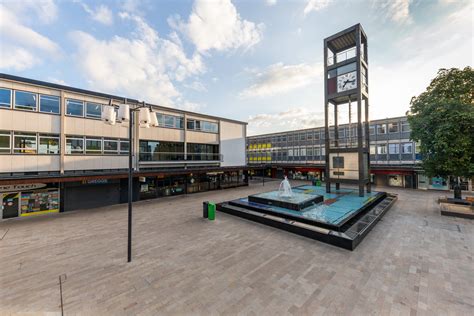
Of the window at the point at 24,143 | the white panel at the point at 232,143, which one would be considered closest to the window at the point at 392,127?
the white panel at the point at 232,143

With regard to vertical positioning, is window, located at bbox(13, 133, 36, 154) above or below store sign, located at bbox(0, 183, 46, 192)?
above

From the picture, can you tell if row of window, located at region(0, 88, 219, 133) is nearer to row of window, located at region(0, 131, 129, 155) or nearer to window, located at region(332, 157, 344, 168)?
row of window, located at region(0, 131, 129, 155)

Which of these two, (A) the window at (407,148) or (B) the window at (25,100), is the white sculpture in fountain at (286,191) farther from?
(B) the window at (25,100)

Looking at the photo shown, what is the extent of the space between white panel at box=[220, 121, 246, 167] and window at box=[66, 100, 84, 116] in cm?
1627

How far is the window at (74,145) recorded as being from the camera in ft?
52.5

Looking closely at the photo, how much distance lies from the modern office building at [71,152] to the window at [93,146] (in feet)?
0.18

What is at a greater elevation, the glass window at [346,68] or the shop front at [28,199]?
the glass window at [346,68]

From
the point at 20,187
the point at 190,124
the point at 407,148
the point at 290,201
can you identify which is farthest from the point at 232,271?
the point at 407,148

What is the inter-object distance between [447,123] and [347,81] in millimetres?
8703

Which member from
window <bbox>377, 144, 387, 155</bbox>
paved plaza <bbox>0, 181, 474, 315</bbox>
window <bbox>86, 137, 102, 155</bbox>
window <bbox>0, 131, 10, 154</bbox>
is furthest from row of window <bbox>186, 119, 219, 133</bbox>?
window <bbox>377, 144, 387, 155</bbox>

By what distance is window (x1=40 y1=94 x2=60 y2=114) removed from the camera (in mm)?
14953

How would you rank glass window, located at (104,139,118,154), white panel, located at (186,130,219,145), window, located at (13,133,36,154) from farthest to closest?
white panel, located at (186,130,219,145)
glass window, located at (104,139,118,154)
window, located at (13,133,36,154)

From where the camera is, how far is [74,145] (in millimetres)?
16297

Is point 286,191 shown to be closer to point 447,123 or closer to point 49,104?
point 447,123
